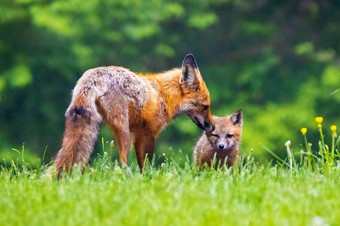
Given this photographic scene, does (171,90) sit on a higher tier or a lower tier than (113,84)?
lower

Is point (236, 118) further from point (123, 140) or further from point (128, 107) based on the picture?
point (123, 140)

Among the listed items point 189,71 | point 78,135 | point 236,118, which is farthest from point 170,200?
point 236,118

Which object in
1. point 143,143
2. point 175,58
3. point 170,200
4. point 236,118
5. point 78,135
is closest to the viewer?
point 170,200

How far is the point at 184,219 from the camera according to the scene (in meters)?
3.88

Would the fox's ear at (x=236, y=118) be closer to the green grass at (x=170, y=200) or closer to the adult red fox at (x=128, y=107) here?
the adult red fox at (x=128, y=107)

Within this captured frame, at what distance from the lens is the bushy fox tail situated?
553 centimetres

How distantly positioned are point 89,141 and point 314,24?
15463 millimetres

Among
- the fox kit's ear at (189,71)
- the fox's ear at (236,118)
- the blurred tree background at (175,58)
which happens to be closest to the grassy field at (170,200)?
the fox kit's ear at (189,71)

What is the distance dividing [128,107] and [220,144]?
1578 mm

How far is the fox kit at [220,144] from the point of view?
25.8 ft

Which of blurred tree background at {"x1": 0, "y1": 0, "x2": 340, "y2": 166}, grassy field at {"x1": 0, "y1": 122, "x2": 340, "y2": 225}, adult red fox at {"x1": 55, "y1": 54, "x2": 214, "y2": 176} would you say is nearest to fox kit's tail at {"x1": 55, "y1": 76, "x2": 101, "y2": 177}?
adult red fox at {"x1": 55, "y1": 54, "x2": 214, "y2": 176}

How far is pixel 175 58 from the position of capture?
19094 mm

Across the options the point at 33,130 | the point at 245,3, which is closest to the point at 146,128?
the point at 33,130

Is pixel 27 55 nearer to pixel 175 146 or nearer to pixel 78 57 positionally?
pixel 78 57
